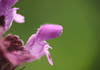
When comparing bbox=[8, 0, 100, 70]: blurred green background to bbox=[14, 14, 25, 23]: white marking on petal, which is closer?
bbox=[14, 14, 25, 23]: white marking on petal

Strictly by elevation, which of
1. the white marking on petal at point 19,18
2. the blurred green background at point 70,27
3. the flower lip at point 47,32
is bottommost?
the blurred green background at point 70,27

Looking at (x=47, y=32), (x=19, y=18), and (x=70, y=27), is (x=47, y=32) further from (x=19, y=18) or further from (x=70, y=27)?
(x=70, y=27)

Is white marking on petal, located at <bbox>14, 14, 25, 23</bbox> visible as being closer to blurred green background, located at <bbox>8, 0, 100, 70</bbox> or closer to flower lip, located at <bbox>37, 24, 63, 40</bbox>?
flower lip, located at <bbox>37, 24, 63, 40</bbox>

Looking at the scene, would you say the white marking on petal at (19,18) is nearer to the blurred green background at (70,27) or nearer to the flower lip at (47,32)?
the flower lip at (47,32)

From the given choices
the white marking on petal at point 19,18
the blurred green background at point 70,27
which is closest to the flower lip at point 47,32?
the white marking on petal at point 19,18

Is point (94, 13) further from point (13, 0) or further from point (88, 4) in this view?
point (13, 0)

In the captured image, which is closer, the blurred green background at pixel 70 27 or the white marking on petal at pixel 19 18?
the white marking on petal at pixel 19 18

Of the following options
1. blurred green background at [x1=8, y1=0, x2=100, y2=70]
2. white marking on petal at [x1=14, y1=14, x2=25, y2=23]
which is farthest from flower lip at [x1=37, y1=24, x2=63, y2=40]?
blurred green background at [x1=8, y1=0, x2=100, y2=70]

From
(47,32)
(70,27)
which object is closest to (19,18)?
(47,32)
